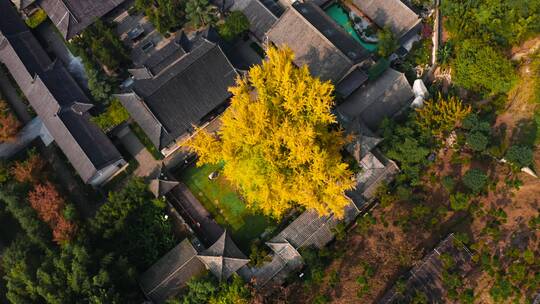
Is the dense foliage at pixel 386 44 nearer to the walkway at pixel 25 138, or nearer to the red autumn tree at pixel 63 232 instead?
the red autumn tree at pixel 63 232

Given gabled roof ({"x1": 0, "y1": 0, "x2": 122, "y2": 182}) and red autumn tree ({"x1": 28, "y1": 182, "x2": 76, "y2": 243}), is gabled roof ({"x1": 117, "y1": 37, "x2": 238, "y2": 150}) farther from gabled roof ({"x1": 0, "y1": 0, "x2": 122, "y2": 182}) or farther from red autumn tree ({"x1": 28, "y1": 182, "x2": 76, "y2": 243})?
red autumn tree ({"x1": 28, "y1": 182, "x2": 76, "y2": 243})

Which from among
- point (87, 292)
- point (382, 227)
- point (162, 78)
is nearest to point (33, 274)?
point (87, 292)

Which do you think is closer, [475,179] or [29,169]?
[475,179]

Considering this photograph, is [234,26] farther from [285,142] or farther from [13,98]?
[13,98]

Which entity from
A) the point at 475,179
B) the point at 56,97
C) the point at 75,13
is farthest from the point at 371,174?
the point at 75,13

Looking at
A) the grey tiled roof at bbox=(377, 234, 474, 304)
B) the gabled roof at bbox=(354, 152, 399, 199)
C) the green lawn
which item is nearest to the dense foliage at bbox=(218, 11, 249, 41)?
the green lawn

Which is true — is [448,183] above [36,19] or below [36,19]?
below

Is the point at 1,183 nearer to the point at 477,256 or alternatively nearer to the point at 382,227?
the point at 382,227
